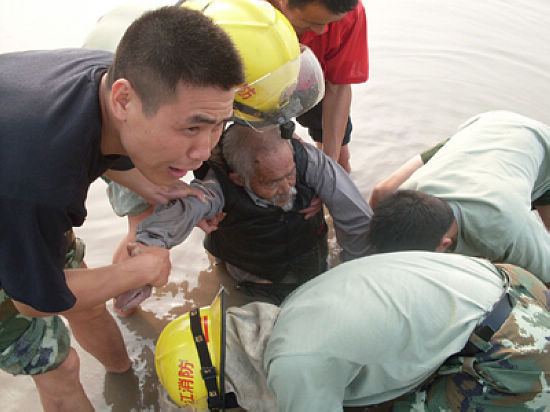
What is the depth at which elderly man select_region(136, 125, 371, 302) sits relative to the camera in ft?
6.27

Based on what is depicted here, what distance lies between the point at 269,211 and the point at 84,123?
43.1 inches

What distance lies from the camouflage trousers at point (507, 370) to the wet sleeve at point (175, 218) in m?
1.04

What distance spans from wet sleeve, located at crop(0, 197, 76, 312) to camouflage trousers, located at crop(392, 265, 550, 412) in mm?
1234

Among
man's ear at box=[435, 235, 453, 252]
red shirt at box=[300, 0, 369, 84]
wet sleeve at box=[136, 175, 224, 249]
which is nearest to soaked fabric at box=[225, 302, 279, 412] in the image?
wet sleeve at box=[136, 175, 224, 249]

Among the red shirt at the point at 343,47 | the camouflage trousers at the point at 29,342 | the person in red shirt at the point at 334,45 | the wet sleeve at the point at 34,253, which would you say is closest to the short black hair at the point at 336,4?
the person in red shirt at the point at 334,45

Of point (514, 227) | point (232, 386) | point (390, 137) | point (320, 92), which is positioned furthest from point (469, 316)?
point (390, 137)

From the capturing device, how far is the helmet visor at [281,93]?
162 cm

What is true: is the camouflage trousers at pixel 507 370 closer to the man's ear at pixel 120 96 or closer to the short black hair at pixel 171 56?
the short black hair at pixel 171 56

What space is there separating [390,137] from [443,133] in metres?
0.44

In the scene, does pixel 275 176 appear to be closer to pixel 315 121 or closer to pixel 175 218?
pixel 175 218

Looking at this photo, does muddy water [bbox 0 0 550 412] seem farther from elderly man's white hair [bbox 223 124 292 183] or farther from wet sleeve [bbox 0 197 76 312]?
wet sleeve [bbox 0 197 76 312]

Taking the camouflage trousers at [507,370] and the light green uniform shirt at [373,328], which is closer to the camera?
the light green uniform shirt at [373,328]

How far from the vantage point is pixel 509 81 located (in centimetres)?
430

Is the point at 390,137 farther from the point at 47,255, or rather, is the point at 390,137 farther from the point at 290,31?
the point at 47,255
